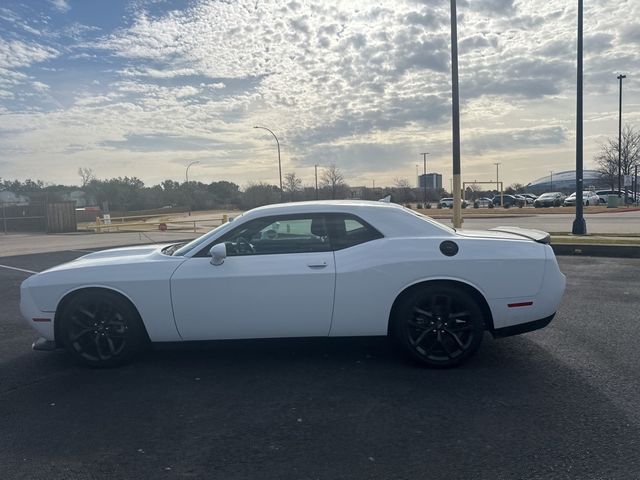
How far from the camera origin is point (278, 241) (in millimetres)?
4535

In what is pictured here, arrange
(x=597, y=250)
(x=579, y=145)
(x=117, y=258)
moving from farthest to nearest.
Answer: (x=579, y=145) < (x=597, y=250) < (x=117, y=258)

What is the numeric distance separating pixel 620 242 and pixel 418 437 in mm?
11198

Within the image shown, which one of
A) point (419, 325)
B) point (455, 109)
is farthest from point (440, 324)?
point (455, 109)

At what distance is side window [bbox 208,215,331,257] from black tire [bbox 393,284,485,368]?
35.6 inches

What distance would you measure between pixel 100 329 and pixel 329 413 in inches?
87.5

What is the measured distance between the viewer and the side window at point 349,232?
4473mm

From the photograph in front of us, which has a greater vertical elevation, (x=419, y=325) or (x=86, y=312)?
(x=86, y=312)

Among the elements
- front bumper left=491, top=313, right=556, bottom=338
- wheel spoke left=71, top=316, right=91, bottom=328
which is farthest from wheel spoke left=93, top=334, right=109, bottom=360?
front bumper left=491, top=313, right=556, bottom=338

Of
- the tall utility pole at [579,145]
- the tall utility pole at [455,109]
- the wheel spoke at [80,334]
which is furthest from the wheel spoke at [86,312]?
the tall utility pole at [579,145]

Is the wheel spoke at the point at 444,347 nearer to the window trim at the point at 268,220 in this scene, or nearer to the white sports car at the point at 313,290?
the white sports car at the point at 313,290

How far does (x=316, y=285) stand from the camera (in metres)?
4.29

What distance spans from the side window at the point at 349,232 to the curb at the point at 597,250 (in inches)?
355

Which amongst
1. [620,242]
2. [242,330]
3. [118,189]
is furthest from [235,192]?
[242,330]

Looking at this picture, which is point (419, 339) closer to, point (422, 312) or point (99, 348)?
point (422, 312)
